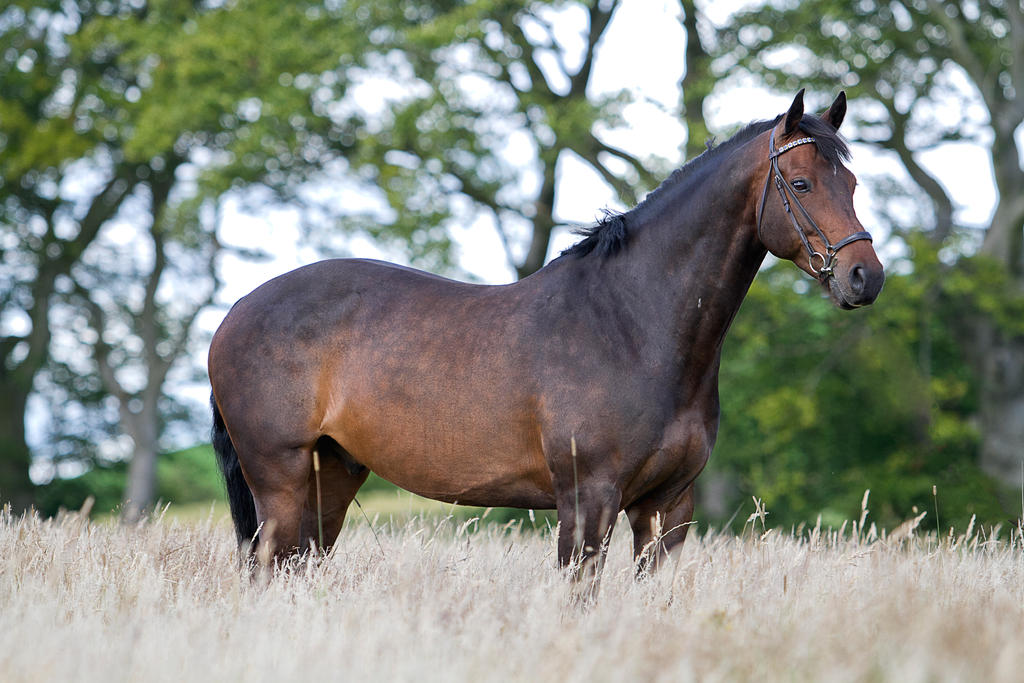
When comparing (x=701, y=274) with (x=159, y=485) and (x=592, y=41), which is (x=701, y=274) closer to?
(x=592, y=41)

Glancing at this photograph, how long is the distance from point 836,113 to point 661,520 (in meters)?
1.95

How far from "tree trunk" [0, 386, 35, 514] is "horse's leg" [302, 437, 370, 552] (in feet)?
38.8

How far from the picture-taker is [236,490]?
5.17m

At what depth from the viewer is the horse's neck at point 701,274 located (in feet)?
13.6

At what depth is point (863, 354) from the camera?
1483 cm

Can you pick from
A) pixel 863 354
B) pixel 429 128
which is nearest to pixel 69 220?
pixel 429 128

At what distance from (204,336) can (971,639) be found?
2080 centimetres

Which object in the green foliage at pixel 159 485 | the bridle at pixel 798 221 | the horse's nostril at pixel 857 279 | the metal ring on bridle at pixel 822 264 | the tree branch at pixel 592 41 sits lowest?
the green foliage at pixel 159 485

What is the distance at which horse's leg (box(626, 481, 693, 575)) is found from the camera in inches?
167

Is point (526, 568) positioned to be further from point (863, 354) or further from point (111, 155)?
point (111, 155)

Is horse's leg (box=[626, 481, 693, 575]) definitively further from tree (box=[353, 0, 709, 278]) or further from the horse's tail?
tree (box=[353, 0, 709, 278])

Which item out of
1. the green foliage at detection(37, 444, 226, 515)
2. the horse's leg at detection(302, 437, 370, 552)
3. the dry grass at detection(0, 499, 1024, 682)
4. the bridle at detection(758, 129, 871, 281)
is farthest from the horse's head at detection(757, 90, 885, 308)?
the green foliage at detection(37, 444, 226, 515)

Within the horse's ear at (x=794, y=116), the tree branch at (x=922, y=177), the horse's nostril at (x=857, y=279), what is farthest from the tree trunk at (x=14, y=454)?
the tree branch at (x=922, y=177)

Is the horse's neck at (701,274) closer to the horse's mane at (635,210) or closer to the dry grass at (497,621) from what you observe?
the horse's mane at (635,210)
